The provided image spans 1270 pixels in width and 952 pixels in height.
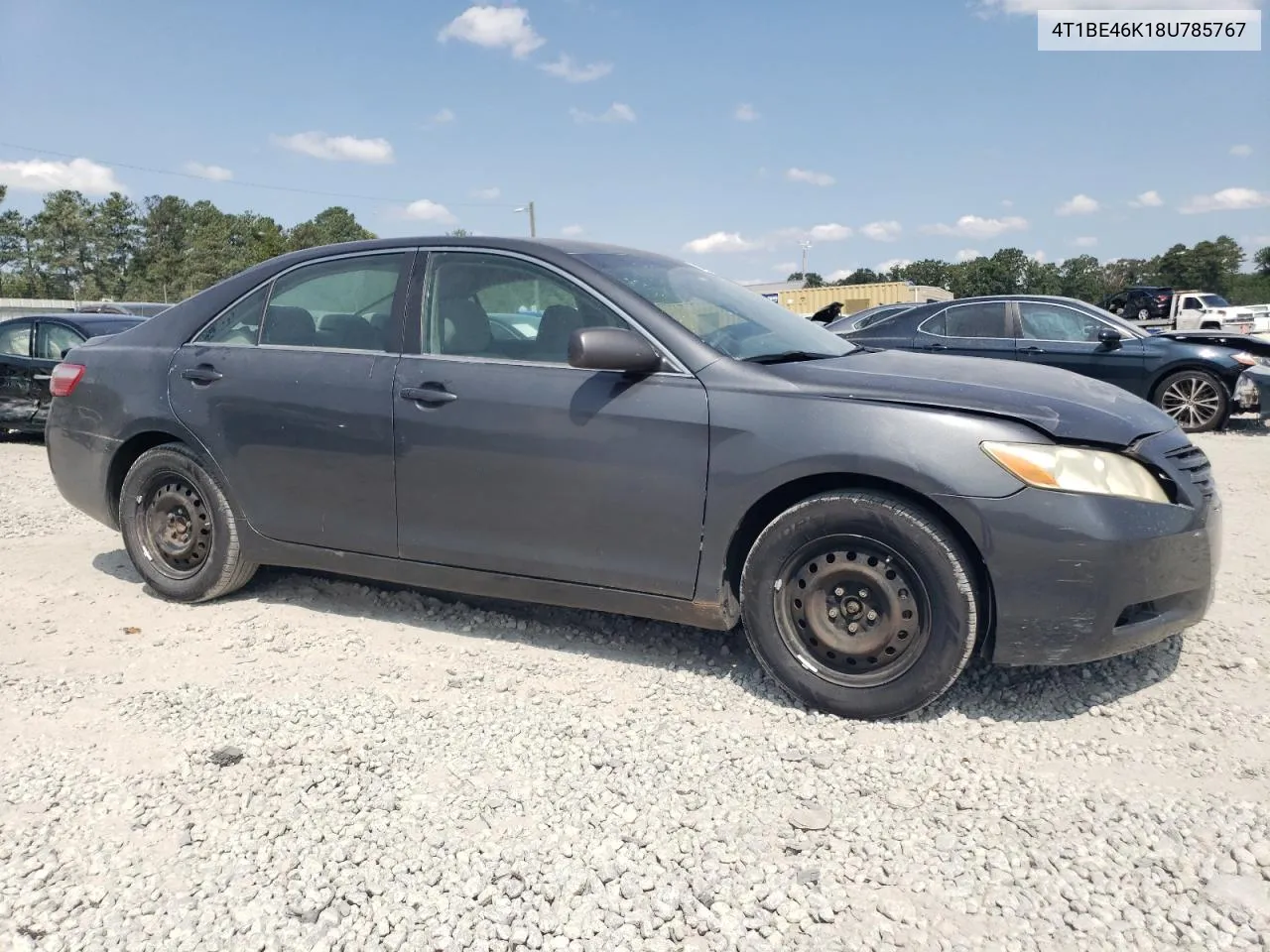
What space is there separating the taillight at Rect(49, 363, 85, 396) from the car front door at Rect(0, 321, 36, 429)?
20.5ft

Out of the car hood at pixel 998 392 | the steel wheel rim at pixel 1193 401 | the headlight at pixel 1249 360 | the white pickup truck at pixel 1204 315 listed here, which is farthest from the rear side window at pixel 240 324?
the white pickup truck at pixel 1204 315

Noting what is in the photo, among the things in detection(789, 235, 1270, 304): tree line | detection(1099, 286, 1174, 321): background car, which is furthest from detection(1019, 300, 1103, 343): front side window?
detection(789, 235, 1270, 304): tree line

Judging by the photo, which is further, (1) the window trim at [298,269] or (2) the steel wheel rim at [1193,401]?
(2) the steel wheel rim at [1193,401]

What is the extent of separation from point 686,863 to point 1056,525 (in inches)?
59.6

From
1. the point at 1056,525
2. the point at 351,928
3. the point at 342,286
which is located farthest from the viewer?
the point at 342,286

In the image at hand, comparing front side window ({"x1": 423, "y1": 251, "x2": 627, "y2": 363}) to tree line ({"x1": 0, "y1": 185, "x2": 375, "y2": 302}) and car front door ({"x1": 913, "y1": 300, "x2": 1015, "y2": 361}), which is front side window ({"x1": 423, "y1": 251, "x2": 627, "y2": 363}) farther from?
tree line ({"x1": 0, "y1": 185, "x2": 375, "y2": 302})

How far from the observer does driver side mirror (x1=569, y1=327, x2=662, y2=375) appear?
3244mm

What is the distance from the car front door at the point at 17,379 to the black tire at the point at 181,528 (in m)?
6.75

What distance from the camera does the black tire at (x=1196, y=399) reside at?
32.2ft

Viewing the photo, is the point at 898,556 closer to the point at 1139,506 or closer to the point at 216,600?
the point at 1139,506

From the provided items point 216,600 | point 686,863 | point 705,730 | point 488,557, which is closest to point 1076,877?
point 686,863

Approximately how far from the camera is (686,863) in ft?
7.75

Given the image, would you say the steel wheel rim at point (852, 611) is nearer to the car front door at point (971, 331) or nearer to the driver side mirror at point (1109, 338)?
the car front door at point (971, 331)

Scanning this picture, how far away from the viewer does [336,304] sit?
13.5 feet
